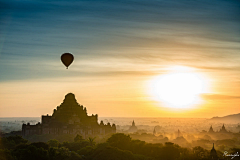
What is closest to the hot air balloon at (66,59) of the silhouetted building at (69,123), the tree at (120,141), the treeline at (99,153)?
the treeline at (99,153)

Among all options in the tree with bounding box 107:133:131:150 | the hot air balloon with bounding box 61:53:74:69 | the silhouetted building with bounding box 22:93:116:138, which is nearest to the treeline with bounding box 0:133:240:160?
the tree with bounding box 107:133:131:150

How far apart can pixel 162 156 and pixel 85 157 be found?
15501 mm

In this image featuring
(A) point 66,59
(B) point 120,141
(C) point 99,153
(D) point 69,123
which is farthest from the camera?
(D) point 69,123

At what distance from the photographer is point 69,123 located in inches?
4692

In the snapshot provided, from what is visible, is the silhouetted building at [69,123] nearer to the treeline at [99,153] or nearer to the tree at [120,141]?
the tree at [120,141]

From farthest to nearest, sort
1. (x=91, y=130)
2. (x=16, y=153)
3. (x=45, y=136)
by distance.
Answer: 1. (x=91, y=130)
2. (x=45, y=136)
3. (x=16, y=153)

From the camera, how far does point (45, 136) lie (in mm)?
110375

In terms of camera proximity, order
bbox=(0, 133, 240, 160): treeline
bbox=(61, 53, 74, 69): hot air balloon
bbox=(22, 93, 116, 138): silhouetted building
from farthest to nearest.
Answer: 1. bbox=(22, 93, 116, 138): silhouetted building
2. bbox=(61, 53, 74, 69): hot air balloon
3. bbox=(0, 133, 240, 160): treeline

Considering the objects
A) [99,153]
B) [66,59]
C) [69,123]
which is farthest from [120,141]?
[69,123]

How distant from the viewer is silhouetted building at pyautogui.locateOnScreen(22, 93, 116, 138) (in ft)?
379

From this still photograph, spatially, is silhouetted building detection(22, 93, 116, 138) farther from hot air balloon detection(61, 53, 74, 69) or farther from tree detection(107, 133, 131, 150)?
hot air balloon detection(61, 53, 74, 69)

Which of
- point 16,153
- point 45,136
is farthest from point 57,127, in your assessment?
point 16,153

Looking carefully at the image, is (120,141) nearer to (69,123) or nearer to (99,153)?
(99,153)

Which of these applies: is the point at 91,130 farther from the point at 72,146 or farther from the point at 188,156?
the point at 188,156
